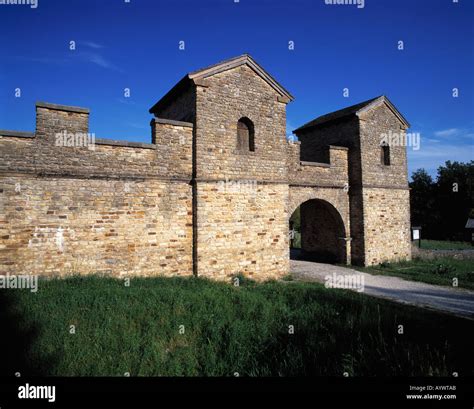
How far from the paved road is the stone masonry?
2397 millimetres

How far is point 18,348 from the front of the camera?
4613mm

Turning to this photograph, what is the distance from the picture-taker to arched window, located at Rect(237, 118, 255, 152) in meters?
10.5

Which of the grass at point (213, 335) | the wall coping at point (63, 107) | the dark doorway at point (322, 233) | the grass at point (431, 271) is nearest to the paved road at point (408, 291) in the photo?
the grass at point (431, 271)

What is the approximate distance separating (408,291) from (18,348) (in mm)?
10230

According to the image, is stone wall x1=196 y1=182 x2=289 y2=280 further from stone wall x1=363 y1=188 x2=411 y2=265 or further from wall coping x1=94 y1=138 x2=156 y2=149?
stone wall x1=363 y1=188 x2=411 y2=265

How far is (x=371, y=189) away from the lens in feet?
45.4

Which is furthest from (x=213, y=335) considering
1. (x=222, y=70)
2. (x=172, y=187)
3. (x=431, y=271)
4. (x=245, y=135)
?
(x=431, y=271)

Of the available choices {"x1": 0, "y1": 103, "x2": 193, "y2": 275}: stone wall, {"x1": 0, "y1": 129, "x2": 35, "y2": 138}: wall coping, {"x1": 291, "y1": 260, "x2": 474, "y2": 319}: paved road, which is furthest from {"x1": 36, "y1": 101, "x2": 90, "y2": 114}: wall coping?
{"x1": 291, "y1": 260, "x2": 474, "y2": 319}: paved road

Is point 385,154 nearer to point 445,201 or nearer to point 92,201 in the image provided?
point 92,201

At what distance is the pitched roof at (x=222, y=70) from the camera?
376 inches

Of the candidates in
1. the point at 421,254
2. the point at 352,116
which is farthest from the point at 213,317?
the point at 421,254

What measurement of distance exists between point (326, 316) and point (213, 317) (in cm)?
238

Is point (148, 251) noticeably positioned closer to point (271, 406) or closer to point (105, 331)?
point (105, 331)

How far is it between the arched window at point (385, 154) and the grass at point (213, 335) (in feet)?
31.5
